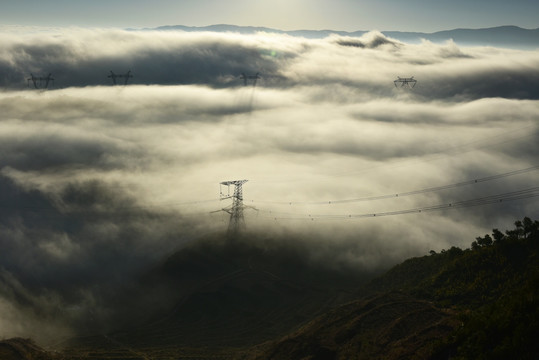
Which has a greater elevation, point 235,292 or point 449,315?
point 235,292

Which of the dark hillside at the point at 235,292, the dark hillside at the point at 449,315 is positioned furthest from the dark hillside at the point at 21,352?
the dark hillside at the point at 449,315

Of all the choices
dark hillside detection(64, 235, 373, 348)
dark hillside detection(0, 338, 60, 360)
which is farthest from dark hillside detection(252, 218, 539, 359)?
dark hillside detection(0, 338, 60, 360)

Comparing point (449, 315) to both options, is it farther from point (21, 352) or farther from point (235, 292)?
point (21, 352)

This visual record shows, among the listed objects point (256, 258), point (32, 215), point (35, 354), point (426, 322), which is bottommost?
point (35, 354)

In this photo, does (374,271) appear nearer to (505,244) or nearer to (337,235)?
(337,235)

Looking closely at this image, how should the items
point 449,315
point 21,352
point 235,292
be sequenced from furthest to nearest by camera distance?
point 235,292, point 21,352, point 449,315

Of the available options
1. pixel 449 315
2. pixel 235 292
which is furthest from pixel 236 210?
pixel 449 315

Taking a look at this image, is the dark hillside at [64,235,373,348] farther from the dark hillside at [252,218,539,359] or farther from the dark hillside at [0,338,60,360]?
the dark hillside at [252,218,539,359]

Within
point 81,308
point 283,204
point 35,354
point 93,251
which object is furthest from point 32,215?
point 35,354
